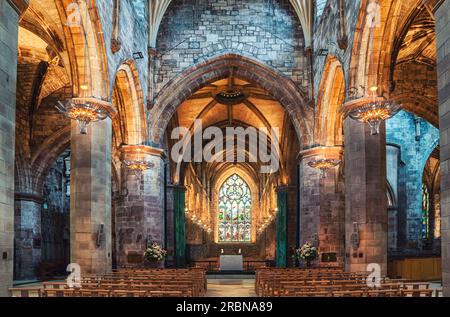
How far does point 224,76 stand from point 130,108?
4743 mm

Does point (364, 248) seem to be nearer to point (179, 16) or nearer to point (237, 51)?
point (237, 51)

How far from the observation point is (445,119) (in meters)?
8.71

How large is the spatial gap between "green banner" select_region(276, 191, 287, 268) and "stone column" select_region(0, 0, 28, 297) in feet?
76.4

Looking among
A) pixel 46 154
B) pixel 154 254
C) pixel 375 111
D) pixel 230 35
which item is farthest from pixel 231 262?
pixel 375 111

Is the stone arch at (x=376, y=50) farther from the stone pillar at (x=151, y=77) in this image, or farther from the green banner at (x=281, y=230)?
the green banner at (x=281, y=230)

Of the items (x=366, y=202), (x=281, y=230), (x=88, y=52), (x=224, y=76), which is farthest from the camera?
(x=281, y=230)

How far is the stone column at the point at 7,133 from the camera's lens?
869 centimetres

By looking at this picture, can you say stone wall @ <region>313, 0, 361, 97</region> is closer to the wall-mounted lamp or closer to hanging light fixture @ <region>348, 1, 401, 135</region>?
hanging light fixture @ <region>348, 1, 401, 135</region>

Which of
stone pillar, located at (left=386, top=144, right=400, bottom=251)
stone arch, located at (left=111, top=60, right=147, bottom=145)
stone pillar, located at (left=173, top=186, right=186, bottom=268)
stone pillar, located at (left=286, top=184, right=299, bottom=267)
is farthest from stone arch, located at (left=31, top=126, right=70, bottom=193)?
stone pillar, located at (left=386, top=144, right=400, bottom=251)

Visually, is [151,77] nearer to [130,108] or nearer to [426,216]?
[130,108]

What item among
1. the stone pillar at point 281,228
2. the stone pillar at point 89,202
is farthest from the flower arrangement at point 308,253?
the stone pillar at point 89,202

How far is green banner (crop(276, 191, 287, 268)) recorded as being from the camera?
31.1 meters

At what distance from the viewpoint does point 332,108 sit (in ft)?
73.3

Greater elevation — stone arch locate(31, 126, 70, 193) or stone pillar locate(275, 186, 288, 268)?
stone arch locate(31, 126, 70, 193)
